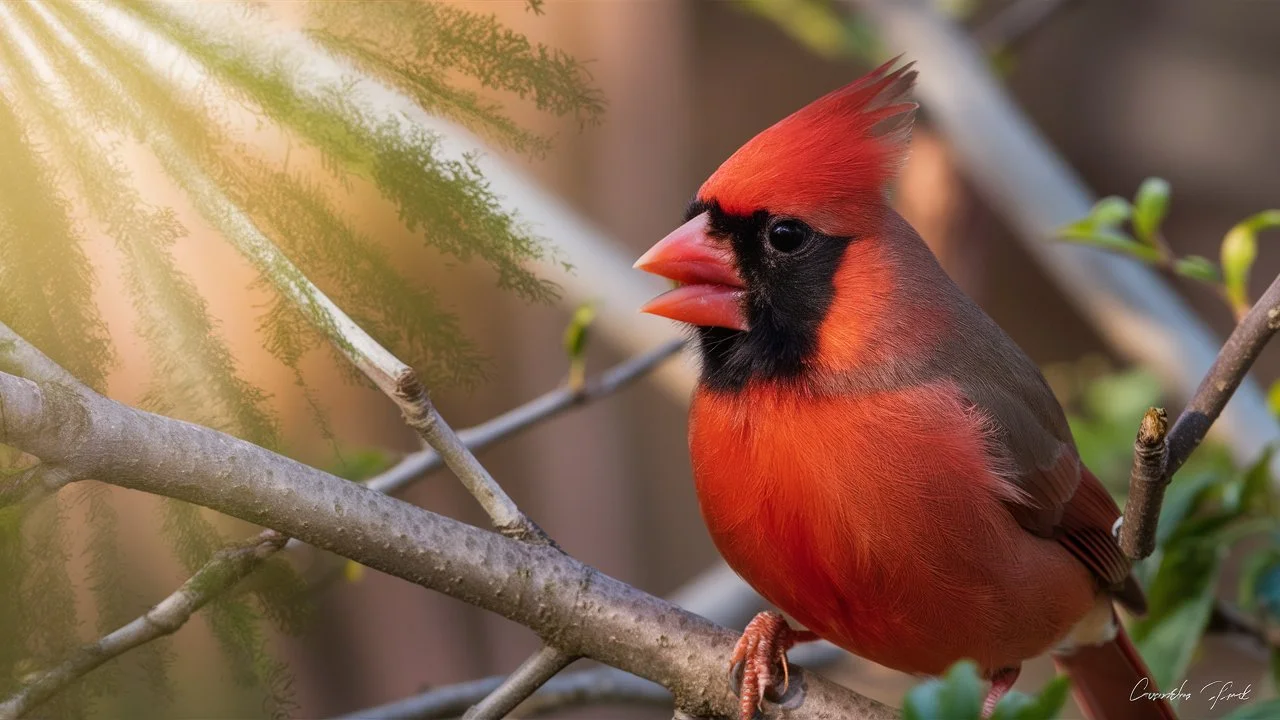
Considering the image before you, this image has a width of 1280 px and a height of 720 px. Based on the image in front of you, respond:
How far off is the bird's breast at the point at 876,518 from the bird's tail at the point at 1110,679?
50 cm

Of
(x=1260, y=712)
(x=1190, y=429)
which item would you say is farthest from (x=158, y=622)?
(x=1260, y=712)

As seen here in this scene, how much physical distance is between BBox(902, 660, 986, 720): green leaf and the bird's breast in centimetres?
56

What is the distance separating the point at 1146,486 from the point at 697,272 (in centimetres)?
63

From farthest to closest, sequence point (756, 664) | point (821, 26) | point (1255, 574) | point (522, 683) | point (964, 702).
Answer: point (821, 26)
point (1255, 574)
point (756, 664)
point (522, 683)
point (964, 702)

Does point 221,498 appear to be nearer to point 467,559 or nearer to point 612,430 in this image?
point 467,559

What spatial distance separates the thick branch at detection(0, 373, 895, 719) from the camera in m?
0.89

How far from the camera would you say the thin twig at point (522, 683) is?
1.23 m

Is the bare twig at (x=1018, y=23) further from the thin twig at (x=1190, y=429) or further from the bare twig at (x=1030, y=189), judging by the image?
the thin twig at (x=1190, y=429)

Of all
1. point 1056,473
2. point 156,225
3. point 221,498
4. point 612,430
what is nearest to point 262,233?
point 156,225

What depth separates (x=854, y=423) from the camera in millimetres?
1490

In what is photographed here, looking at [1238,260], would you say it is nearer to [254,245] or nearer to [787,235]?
[787,235]

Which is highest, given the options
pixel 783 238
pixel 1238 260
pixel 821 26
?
pixel 821 26
